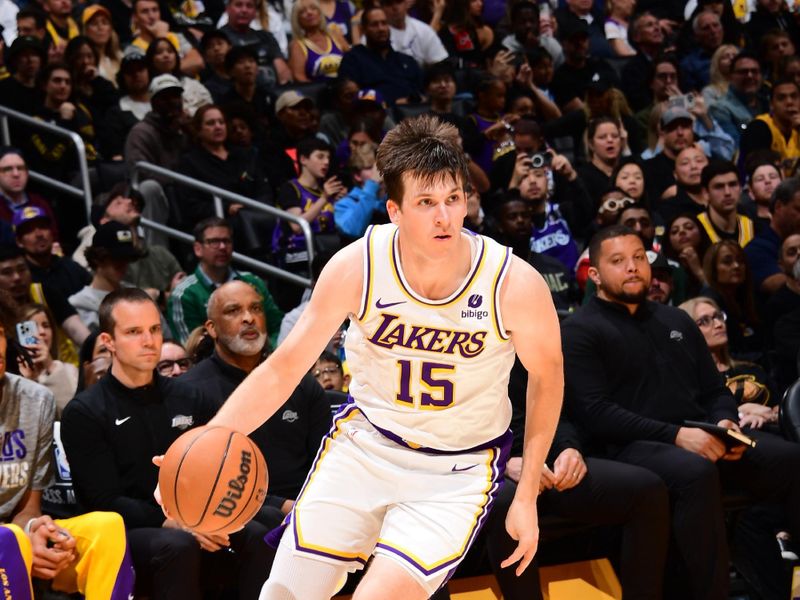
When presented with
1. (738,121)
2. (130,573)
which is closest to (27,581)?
(130,573)

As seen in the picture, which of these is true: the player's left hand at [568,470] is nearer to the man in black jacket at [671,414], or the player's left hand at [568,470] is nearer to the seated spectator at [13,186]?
the man in black jacket at [671,414]

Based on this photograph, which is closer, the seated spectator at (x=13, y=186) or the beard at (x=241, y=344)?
the beard at (x=241, y=344)

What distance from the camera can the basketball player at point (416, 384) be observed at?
12.3ft

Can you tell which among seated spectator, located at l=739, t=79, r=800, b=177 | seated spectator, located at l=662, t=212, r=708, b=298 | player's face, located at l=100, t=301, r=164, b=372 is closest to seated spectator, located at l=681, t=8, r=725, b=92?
seated spectator, located at l=739, t=79, r=800, b=177

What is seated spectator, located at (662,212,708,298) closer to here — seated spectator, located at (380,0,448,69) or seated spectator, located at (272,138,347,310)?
seated spectator, located at (272,138,347,310)

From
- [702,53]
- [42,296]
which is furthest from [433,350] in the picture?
[702,53]

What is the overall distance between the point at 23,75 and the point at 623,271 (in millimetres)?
5473

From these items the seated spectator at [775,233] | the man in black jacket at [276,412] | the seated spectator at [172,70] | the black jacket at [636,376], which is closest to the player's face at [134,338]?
the man in black jacket at [276,412]

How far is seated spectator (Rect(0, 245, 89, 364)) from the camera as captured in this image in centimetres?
728

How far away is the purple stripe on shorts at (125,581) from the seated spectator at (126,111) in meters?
5.17

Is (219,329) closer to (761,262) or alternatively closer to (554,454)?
(554,454)

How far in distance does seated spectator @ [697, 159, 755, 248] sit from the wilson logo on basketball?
5.84 m

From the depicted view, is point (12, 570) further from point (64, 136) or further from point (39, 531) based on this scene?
point (64, 136)

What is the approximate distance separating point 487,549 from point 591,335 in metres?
1.18
